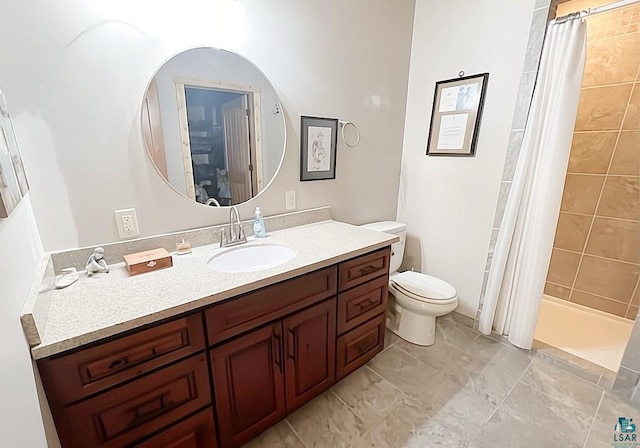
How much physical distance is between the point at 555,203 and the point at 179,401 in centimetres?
210

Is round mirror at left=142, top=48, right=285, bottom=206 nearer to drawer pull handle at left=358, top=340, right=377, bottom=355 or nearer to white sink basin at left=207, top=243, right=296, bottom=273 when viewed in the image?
white sink basin at left=207, top=243, right=296, bottom=273

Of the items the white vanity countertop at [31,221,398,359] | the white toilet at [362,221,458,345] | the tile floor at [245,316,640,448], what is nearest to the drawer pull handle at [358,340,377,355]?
the tile floor at [245,316,640,448]

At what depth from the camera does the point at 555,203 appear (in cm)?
168

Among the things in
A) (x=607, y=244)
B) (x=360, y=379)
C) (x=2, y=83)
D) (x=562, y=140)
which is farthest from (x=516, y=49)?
(x=2, y=83)

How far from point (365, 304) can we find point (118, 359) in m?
1.14

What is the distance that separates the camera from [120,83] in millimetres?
1185

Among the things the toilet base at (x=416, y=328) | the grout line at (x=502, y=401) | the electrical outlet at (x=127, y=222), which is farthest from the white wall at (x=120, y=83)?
the grout line at (x=502, y=401)

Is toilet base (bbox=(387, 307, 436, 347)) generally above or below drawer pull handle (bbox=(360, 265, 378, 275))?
below

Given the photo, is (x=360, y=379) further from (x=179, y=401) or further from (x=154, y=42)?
(x=154, y=42)

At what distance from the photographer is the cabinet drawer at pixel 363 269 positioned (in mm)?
1449

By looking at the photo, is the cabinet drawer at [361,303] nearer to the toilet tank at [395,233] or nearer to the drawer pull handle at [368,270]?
the drawer pull handle at [368,270]

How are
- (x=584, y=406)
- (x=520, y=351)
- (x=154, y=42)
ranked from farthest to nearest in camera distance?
(x=520, y=351) < (x=584, y=406) < (x=154, y=42)

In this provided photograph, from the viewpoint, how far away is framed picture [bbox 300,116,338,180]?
5.88ft

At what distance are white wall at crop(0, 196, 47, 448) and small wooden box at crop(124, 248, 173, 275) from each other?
0.31 meters
